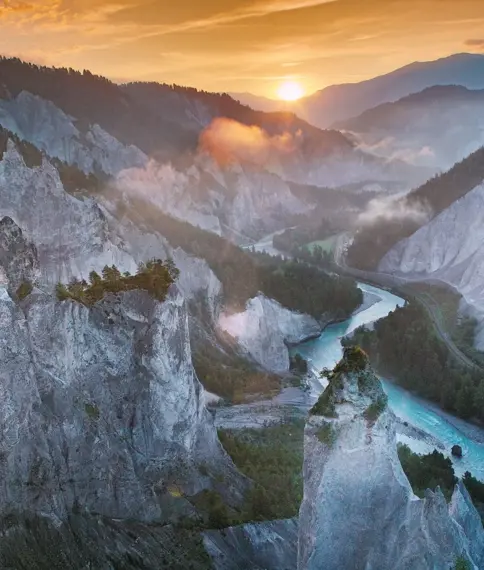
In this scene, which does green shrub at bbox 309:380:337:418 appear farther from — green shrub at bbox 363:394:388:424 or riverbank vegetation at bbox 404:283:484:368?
riverbank vegetation at bbox 404:283:484:368

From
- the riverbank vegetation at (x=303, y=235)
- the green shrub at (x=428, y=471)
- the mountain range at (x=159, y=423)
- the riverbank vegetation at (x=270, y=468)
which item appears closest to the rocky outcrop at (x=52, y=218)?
the mountain range at (x=159, y=423)

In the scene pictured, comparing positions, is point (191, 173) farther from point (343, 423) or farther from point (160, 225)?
point (343, 423)

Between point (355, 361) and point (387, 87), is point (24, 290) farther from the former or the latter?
point (387, 87)

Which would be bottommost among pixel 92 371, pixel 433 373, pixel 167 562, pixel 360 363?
pixel 433 373

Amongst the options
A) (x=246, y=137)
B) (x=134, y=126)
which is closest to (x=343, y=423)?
(x=134, y=126)

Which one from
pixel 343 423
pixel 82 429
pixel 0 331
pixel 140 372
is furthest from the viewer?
pixel 140 372

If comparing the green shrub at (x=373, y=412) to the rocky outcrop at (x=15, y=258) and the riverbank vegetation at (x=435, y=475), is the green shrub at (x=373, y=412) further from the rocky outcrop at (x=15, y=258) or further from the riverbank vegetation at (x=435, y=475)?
the riverbank vegetation at (x=435, y=475)

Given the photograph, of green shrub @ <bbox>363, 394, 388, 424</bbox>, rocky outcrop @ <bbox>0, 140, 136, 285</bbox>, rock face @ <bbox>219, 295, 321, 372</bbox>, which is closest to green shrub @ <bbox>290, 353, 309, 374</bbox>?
rock face @ <bbox>219, 295, 321, 372</bbox>
